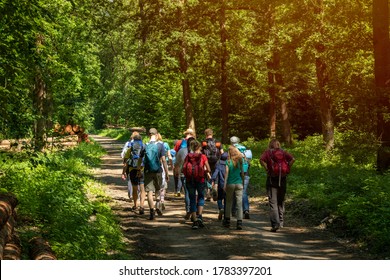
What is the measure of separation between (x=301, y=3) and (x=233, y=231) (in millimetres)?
15577

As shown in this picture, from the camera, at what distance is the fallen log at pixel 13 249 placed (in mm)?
8366

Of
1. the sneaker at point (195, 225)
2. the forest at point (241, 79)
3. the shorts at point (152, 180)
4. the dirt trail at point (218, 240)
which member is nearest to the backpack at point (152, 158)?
the shorts at point (152, 180)

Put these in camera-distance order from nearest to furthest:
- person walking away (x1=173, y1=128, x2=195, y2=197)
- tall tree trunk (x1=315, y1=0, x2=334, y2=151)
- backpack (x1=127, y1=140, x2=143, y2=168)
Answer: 1. backpack (x1=127, y1=140, x2=143, y2=168)
2. person walking away (x1=173, y1=128, x2=195, y2=197)
3. tall tree trunk (x1=315, y1=0, x2=334, y2=151)

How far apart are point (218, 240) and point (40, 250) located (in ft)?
13.9

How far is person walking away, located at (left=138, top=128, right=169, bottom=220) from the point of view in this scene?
48.9 ft

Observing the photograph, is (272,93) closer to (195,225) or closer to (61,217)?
(195,225)

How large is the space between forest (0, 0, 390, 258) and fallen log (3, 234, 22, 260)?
0.70 meters

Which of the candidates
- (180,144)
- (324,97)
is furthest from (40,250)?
(324,97)

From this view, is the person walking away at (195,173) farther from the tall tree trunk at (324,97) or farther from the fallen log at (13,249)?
the tall tree trunk at (324,97)

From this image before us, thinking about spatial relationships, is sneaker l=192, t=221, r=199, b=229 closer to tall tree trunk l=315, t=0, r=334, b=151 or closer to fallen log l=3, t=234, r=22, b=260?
fallen log l=3, t=234, r=22, b=260

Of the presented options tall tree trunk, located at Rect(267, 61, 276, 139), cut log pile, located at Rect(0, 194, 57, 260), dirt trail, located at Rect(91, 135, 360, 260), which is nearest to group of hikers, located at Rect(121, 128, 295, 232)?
dirt trail, located at Rect(91, 135, 360, 260)

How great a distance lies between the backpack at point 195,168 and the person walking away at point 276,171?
1.39 m
